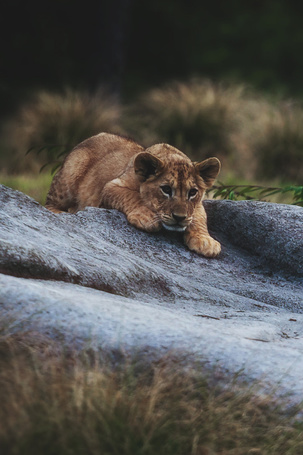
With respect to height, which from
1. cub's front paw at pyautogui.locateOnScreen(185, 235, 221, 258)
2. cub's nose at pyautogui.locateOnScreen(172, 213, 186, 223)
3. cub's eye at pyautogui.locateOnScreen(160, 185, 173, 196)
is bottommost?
cub's front paw at pyautogui.locateOnScreen(185, 235, 221, 258)

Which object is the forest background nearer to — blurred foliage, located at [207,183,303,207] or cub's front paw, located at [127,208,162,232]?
blurred foliage, located at [207,183,303,207]

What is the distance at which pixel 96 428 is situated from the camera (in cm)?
198

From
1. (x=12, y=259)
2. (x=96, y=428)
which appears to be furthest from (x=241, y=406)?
(x=12, y=259)

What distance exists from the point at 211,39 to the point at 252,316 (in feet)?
53.6

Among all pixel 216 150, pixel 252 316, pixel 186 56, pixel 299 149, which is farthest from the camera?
pixel 186 56

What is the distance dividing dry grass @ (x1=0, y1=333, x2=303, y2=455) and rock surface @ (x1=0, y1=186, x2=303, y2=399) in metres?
0.11

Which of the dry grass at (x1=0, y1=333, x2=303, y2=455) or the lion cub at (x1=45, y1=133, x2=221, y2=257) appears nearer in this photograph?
the dry grass at (x1=0, y1=333, x2=303, y2=455)

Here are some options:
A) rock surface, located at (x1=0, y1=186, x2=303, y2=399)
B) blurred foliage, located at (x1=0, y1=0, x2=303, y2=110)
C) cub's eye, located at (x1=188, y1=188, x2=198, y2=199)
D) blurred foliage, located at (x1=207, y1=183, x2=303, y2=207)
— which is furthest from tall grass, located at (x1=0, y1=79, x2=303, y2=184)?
rock surface, located at (x1=0, y1=186, x2=303, y2=399)

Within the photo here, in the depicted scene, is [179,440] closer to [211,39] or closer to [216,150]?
[216,150]

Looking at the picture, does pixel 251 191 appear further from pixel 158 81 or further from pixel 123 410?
pixel 158 81

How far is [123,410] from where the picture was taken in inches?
81.9

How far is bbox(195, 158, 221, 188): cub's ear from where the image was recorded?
16.4 ft

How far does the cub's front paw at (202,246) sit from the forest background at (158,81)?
299 centimetres

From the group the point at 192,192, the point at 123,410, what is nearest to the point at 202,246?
the point at 192,192
